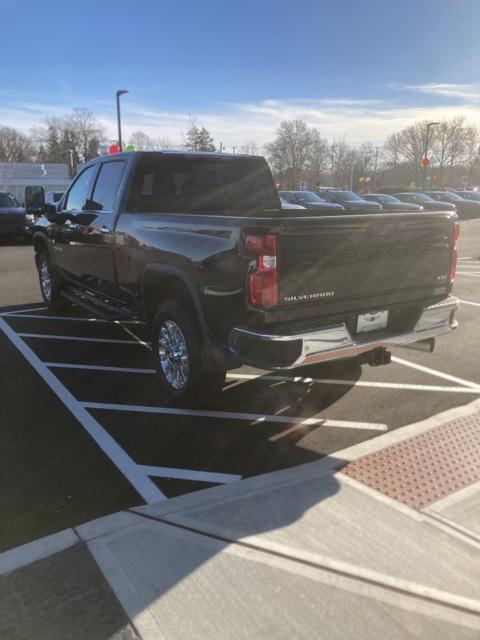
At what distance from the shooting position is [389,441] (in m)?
3.83

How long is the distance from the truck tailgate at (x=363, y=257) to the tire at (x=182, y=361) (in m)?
0.90

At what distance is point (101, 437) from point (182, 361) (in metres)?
0.86

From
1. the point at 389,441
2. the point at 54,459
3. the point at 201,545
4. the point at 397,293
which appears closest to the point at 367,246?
the point at 397,293

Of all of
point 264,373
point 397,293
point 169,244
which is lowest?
point 264,373

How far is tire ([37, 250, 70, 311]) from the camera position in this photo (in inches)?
302

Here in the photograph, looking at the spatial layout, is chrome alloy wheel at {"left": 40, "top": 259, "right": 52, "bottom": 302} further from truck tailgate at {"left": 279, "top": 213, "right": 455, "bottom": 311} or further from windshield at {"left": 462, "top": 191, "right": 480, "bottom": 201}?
windshield at {"left": 462, "top": 191, "right": 480, "bottom": 201}

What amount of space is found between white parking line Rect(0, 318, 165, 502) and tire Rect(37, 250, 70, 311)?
186 cm

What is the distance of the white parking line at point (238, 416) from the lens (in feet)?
13.6

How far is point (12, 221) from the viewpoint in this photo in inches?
727

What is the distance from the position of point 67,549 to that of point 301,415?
2196mm

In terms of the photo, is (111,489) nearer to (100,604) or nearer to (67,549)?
(67,549)

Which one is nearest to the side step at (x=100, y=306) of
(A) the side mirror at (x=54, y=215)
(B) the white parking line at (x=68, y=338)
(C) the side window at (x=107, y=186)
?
(B) the white parking line at (x=68, y=338)

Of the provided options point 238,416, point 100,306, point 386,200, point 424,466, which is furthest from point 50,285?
point 386,200

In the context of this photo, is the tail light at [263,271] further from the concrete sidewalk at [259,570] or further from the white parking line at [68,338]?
the white parking line at [68,338]
